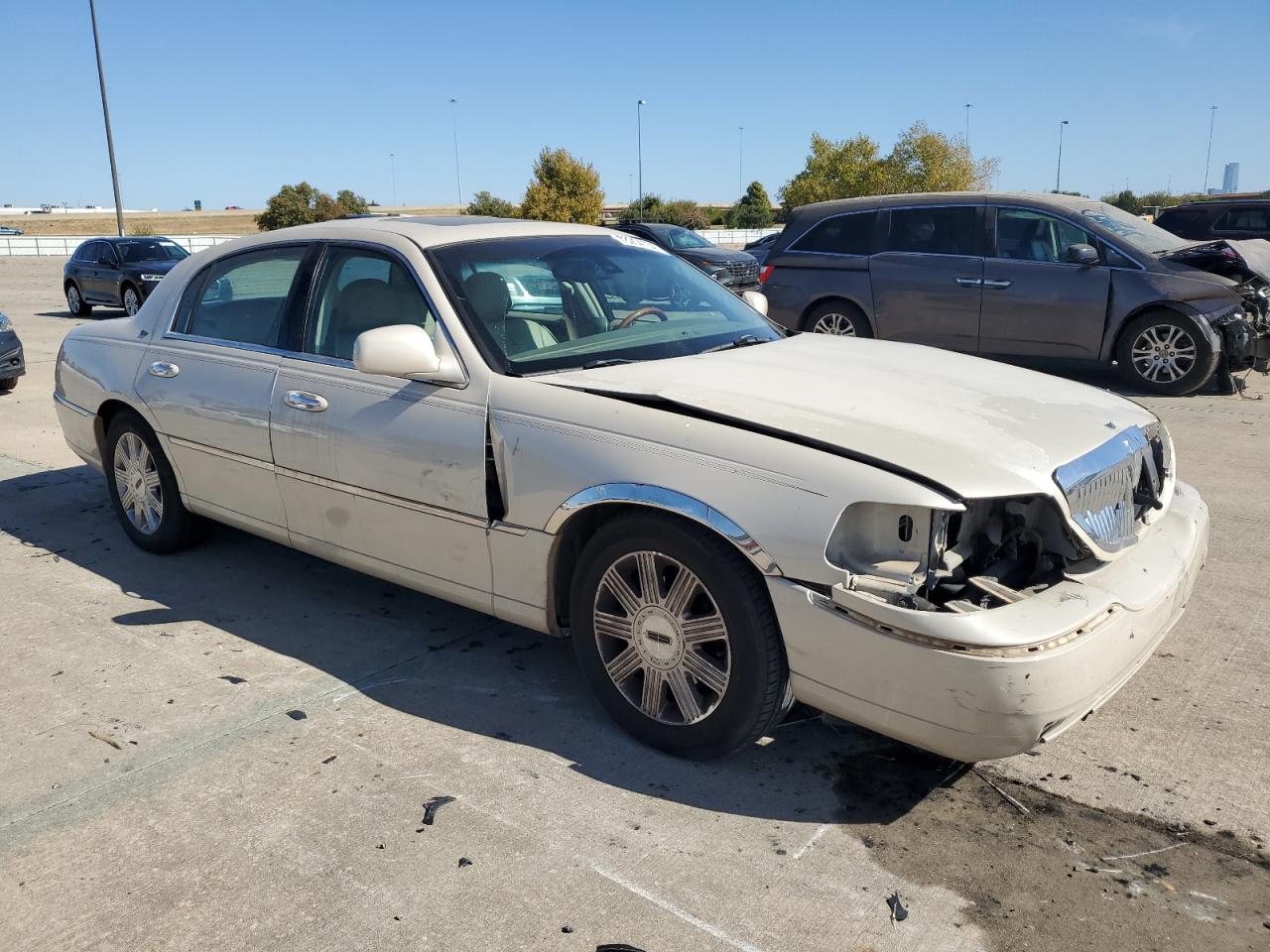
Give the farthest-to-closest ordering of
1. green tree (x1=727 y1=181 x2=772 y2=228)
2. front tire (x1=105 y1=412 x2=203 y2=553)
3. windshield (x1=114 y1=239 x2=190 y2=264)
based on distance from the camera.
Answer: green tree (x1=727 y1=181 x2=772 y2=228) → windshield (x1=114 y1=239 x2=190 y2=264) → front tire (x1=105 y1=412 x2=203 y2=553)

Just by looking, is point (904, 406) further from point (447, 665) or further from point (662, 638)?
point (447, 665)

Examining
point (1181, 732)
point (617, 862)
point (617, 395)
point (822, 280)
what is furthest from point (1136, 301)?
point (617, 862)

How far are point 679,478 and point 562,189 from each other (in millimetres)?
45996

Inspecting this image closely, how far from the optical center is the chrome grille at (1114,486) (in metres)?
3.11

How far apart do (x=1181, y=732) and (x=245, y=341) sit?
3984 mm

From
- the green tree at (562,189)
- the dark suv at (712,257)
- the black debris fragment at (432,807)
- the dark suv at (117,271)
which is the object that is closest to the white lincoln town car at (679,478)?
the black debris fragment at (432,807)

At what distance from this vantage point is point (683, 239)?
24.3m

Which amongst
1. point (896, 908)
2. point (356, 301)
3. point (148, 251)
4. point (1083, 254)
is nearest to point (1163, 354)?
point (1083, 254)

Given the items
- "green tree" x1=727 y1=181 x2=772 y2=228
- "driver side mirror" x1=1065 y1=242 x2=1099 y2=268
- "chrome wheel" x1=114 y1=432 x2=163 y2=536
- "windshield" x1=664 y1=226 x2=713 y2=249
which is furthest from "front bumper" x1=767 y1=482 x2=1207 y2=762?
"green tree" x1=727 y1=181 x2=772 y2=228

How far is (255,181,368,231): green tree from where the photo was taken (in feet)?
172

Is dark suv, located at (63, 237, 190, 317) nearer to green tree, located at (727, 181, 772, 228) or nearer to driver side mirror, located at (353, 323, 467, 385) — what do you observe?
driver side mirror, located at (353, 323, 467, 385)

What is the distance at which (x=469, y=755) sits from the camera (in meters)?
3.48

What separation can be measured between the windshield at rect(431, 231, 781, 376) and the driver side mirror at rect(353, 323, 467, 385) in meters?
0.22

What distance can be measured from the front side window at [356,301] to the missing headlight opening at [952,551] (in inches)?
75.3
